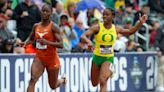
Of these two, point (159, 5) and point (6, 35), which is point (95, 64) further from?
point (159, 5)

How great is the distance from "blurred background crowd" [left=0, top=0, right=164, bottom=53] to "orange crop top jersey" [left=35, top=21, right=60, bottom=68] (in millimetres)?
2797

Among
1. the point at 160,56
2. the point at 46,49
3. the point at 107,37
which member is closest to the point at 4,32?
the point at 46,49

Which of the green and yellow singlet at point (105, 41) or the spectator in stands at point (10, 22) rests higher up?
the spectator in stands at point (10, 22)

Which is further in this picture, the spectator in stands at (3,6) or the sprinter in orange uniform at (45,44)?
the spectator in stands at (3,6)

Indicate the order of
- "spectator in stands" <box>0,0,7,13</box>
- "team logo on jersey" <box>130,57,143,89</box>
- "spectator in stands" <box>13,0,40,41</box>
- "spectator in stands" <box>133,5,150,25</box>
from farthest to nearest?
"spectator in stands" <box>133,5,150,25</box>
"team logo on jersey" <box>130,57,143,89</box>
"spectator in stands" <box>0,0,7,13</box>
"spectator in stands" <box>13,0,40,41</box>

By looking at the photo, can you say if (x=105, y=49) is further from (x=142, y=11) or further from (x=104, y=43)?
(x=142, y=11)

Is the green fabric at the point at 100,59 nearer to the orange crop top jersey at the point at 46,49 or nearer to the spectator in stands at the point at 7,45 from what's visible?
the orange crop top jersey at the point at 46,49

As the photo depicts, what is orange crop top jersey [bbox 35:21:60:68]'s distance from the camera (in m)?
16.4

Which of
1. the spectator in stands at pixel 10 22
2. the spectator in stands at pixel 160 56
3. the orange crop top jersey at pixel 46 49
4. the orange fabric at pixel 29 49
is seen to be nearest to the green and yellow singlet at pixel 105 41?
the orange crop top jersey at pixel 46 49

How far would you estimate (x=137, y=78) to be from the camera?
76.2 ft

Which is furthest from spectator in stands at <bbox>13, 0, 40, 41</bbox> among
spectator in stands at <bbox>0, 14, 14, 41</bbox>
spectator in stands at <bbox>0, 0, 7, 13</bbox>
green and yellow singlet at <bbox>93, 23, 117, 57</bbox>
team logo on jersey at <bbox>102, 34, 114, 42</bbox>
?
team logo on jersey at <bbox>102, 34, 114, 42</bbox>

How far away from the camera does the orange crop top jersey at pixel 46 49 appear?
1643cm

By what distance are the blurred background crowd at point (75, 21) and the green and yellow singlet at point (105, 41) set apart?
3099 millimetres

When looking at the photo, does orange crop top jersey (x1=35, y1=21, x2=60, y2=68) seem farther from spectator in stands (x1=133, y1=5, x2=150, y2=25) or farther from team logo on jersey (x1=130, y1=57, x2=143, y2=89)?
spectator in stands (x1=133, y1=5, x2=150, y2=25)
